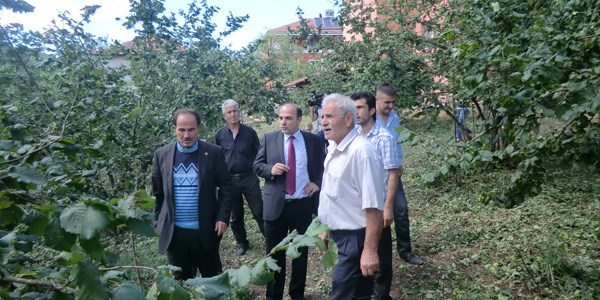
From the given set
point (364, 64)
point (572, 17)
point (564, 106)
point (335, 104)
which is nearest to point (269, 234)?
point (335, 104)

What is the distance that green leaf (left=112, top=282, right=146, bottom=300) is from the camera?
1.13m

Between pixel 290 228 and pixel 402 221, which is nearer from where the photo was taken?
pixel 290 228

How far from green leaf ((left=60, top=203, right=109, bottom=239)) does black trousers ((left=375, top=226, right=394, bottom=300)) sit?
2.99 m

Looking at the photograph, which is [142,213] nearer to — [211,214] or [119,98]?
[211,214]

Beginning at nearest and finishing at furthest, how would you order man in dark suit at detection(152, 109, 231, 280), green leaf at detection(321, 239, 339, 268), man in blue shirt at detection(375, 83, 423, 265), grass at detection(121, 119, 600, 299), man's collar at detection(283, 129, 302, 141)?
1. green leaf at detection(321, 239, 339, 268)
2. man in dark suit at detection(152, 109, 231, 280)
3. grass at detection(121, 119, 600, 299)
4. man's collar at detection(283, 129, 302, 141)
5. man in blue shirt at detection(375, 83, 423, 265)

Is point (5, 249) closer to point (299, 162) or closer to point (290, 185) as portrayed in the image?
point (290, 185)

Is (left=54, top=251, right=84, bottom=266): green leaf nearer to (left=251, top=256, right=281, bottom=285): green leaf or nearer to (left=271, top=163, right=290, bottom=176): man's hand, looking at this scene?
(left=251, top=256, right=281, bottom=285): green leaf

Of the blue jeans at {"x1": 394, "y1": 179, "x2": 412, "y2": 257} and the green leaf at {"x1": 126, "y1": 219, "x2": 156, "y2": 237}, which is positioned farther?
the blue jeans at {"x1": 394, "y1": 179, "x2": 412, "y2": 257}

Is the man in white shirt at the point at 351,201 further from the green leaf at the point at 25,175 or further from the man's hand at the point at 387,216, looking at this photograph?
the green leaf at the point at 25,175

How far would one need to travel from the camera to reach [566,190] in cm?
739

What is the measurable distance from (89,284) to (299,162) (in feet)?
10.7

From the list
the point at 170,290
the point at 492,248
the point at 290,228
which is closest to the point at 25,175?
the point at 170,290

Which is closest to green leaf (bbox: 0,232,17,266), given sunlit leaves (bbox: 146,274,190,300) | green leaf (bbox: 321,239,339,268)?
sunlit leaves (bbox: 146,274,190,300)

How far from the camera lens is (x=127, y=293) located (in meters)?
1.14
